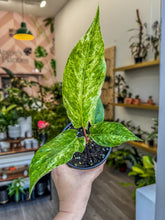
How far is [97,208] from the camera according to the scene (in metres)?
→ 2.20

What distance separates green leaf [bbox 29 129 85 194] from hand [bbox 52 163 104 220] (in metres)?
0.14

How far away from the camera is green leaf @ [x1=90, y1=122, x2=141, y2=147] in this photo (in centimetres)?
29

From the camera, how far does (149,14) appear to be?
2605 millimetres

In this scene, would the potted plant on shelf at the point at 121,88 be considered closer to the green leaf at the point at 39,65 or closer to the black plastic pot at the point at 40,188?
the black plastic pot at the point at 40,188

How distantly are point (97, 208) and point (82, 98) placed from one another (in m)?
2.24

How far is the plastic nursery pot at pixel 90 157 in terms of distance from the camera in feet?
1.39

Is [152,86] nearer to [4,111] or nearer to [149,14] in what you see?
[149,14]

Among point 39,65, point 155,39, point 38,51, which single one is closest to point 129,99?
point 155,39

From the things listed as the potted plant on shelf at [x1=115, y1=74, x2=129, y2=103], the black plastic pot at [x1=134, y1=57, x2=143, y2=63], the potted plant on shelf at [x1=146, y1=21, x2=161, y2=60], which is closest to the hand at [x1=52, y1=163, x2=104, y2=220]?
the potted plant on shelf at [x1=146, y1=21, x2=161, y2=60]

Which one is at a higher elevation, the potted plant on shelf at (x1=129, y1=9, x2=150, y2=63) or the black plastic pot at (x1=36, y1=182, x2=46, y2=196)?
the potted plant on shelf at (x1=129, y1=9, x2=150, y2=63)

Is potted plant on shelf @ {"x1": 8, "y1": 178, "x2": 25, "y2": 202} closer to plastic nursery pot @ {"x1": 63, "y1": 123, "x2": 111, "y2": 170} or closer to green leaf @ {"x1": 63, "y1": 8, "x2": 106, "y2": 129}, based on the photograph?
plastic nursery pot @ {"x1": 63, "y1": 123, "x2": 111, "y2": 170}

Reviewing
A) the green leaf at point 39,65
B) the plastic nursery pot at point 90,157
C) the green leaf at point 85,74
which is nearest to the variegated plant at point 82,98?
the green leaf at point 85,74

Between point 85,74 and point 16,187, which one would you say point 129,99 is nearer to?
point 16,187

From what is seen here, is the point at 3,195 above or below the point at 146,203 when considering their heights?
below
